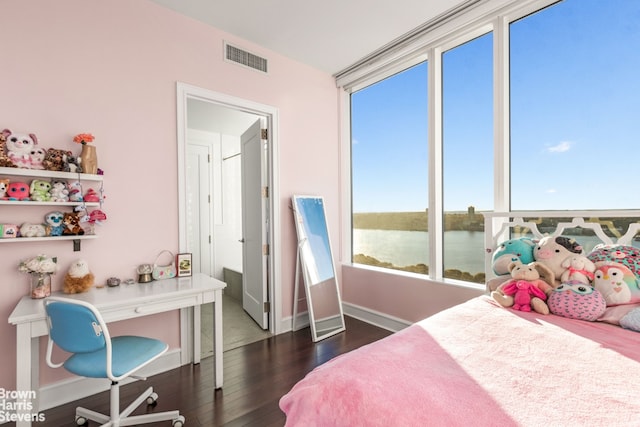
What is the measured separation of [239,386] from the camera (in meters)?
2.08

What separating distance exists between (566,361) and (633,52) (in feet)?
6.70

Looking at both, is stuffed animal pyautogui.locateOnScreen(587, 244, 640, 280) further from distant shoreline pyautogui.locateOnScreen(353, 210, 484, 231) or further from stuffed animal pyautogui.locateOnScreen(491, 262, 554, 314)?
distant shoreline pyautogui.locateOnScreen(353, 210, 484, 231)

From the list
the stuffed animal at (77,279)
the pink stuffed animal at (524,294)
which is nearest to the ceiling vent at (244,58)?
the stuffed animal at (77,279)

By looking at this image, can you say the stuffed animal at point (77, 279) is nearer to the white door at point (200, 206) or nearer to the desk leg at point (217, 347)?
the desk leg at point (217, 347)

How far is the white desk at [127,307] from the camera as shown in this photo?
1.50 metres

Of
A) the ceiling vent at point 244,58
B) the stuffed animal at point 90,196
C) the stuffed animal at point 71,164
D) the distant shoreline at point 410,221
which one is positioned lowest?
the distant shoreline at point 410,221

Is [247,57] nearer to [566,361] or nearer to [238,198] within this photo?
[238,198]

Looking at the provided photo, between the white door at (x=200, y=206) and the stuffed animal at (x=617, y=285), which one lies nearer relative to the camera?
the stuffed animal at (x=617, y=285)

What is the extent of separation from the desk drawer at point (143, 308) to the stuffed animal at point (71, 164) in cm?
91

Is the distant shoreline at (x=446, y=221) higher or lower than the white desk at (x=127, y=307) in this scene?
higher

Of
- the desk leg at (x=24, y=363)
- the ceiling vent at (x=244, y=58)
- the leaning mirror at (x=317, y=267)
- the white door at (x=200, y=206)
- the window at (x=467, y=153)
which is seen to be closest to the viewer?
the desk leg at (x=24, y=363)

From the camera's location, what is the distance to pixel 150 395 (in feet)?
6.14

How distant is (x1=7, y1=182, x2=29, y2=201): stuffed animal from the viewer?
67.6 inches

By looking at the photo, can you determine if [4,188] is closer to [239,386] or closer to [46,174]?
[46,174]
